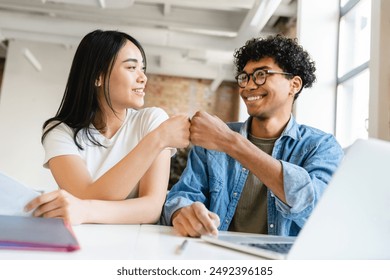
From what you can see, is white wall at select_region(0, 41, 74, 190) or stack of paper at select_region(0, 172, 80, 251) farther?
white wall at select_region(0, 41, 74, 190)

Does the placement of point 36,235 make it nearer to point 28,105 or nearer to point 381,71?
point 381,71

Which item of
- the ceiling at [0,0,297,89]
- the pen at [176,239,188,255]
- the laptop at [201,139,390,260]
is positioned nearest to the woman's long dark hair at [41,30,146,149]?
the pen at [176,239,188,255]

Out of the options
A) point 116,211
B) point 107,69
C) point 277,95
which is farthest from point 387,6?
point 116,211

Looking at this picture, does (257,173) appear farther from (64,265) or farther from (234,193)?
→ (64,265)

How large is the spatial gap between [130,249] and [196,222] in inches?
9.8

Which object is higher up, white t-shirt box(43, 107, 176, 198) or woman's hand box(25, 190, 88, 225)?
white t-shirt box(43, 107, 176, 198)

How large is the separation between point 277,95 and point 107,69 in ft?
2.49

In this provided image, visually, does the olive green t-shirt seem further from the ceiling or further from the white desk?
the ceiling

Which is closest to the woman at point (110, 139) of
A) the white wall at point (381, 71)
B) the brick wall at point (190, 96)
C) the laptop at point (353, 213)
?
the laptop at point (353, 213)

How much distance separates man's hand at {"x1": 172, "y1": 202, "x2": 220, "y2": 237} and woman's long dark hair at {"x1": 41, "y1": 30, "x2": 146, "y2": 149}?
771 mm

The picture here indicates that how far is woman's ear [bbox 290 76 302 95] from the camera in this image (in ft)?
6.44

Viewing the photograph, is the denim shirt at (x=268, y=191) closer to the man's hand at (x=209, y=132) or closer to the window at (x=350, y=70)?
the man's hand at (x=209, y=132)

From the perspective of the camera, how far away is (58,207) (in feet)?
3.26

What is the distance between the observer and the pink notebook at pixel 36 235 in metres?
0.65
